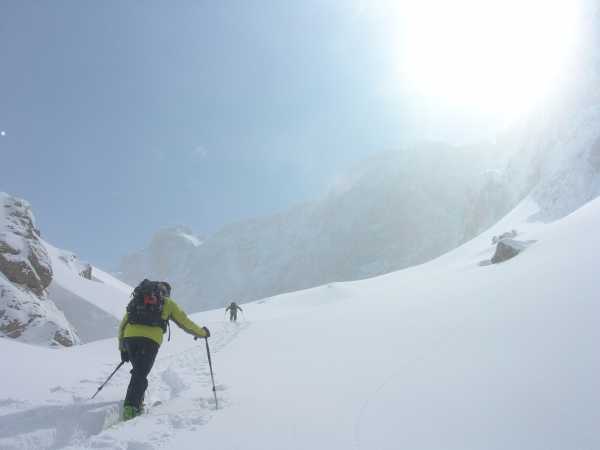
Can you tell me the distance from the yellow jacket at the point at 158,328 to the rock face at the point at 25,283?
755 inches

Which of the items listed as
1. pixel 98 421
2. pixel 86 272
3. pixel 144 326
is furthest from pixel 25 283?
pixel 98 421

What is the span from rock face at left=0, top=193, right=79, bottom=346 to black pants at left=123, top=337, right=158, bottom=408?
19424mm

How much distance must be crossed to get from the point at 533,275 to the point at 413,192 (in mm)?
167291

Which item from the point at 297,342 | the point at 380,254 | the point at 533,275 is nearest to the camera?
the point at 533,275

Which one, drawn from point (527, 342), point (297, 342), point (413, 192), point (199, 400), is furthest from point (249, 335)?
point (413, 192)

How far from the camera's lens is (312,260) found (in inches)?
6654

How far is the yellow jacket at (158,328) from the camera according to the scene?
561 cm

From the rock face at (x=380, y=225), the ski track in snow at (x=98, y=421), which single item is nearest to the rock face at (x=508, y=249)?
the ski track in snow at (x=98, y=421)

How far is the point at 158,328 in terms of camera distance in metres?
5.73

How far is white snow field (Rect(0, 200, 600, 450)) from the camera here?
10.9 ft

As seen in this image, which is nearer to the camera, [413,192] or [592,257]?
[592,257]

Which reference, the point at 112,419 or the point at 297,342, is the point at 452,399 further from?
the point at 297,342

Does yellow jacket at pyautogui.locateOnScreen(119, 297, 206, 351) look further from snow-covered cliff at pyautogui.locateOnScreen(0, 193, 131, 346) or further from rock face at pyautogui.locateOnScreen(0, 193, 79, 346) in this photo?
rock face at pyautogui.locateOnScreen(0, 193, 79, 346)

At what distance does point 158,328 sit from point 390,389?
3377 millimetres
